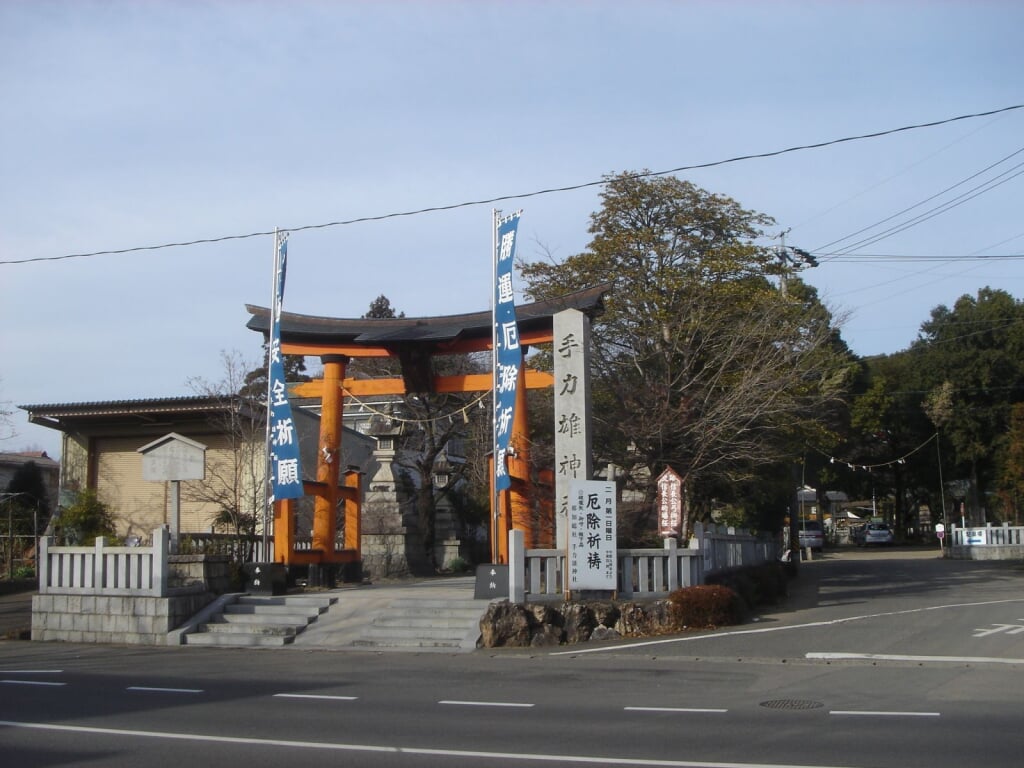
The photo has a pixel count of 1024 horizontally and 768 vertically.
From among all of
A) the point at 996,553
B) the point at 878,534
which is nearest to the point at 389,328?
the point at 996,553

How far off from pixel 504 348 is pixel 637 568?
15.9ft

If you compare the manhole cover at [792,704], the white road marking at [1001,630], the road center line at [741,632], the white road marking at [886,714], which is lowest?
the road center line at [741,632]

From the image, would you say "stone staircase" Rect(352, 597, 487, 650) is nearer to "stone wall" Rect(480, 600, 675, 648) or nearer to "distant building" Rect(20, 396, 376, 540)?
"stone wall" Rect(480, 600, 675, 648)

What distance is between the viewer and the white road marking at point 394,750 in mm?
7289

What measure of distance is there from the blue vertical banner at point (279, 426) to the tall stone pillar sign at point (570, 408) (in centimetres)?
550

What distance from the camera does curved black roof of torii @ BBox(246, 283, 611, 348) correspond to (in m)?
21.3

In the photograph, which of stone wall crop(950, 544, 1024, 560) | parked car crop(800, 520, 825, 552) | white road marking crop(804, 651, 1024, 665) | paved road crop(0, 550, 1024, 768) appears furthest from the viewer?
parked car crop(800, 520, 825, 552)

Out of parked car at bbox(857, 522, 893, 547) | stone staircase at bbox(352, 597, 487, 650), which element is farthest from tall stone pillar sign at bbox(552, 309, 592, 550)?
parked car at bbox(857, 522, 893, 547)

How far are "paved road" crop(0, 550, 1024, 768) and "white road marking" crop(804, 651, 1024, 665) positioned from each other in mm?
41

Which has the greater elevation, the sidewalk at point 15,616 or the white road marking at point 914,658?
the white road marking at point 914,658

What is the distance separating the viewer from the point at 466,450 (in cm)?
3450

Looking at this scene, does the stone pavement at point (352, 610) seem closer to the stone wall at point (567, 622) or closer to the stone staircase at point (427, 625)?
the stone staircase at point (427, 625)

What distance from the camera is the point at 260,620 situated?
57.1 ft

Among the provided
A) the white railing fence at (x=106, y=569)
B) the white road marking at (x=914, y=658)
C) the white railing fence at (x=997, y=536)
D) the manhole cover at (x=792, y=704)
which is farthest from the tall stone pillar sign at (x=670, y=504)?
the white railing fence at (x=997, y=536)
